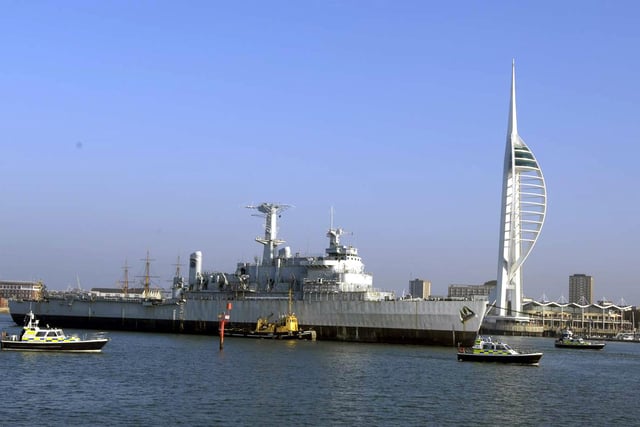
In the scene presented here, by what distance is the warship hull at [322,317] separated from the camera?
234ft

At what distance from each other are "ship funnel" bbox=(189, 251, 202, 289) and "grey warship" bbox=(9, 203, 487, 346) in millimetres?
118

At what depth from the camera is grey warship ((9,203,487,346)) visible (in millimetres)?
72000

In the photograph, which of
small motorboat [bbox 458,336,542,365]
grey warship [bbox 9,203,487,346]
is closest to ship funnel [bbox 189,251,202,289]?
grey warship [bbox 9,203,487,346]

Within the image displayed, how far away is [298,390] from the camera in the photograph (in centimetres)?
3916

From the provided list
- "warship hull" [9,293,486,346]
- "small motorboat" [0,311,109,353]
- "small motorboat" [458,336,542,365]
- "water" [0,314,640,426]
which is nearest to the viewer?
"water" [0,314,640,426]

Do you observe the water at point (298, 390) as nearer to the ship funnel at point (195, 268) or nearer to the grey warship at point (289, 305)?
the grey warship at point (289, 305)

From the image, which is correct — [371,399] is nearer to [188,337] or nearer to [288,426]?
[288,426]

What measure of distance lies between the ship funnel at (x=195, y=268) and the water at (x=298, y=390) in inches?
1213

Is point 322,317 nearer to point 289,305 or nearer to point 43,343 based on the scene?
point 289,305

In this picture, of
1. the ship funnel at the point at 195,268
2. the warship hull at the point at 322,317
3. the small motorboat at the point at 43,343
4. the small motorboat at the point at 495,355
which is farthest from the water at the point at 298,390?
the ship funnel at the point at 195,268

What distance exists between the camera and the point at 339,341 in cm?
7569

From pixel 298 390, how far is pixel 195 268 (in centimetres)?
5546

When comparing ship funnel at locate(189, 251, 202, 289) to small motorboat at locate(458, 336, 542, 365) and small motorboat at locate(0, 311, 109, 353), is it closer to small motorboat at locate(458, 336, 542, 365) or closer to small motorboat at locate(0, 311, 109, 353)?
small motorboat at locate(0, 311, 109, 353)

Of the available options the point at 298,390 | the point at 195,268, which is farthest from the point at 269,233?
the point at 298,390
